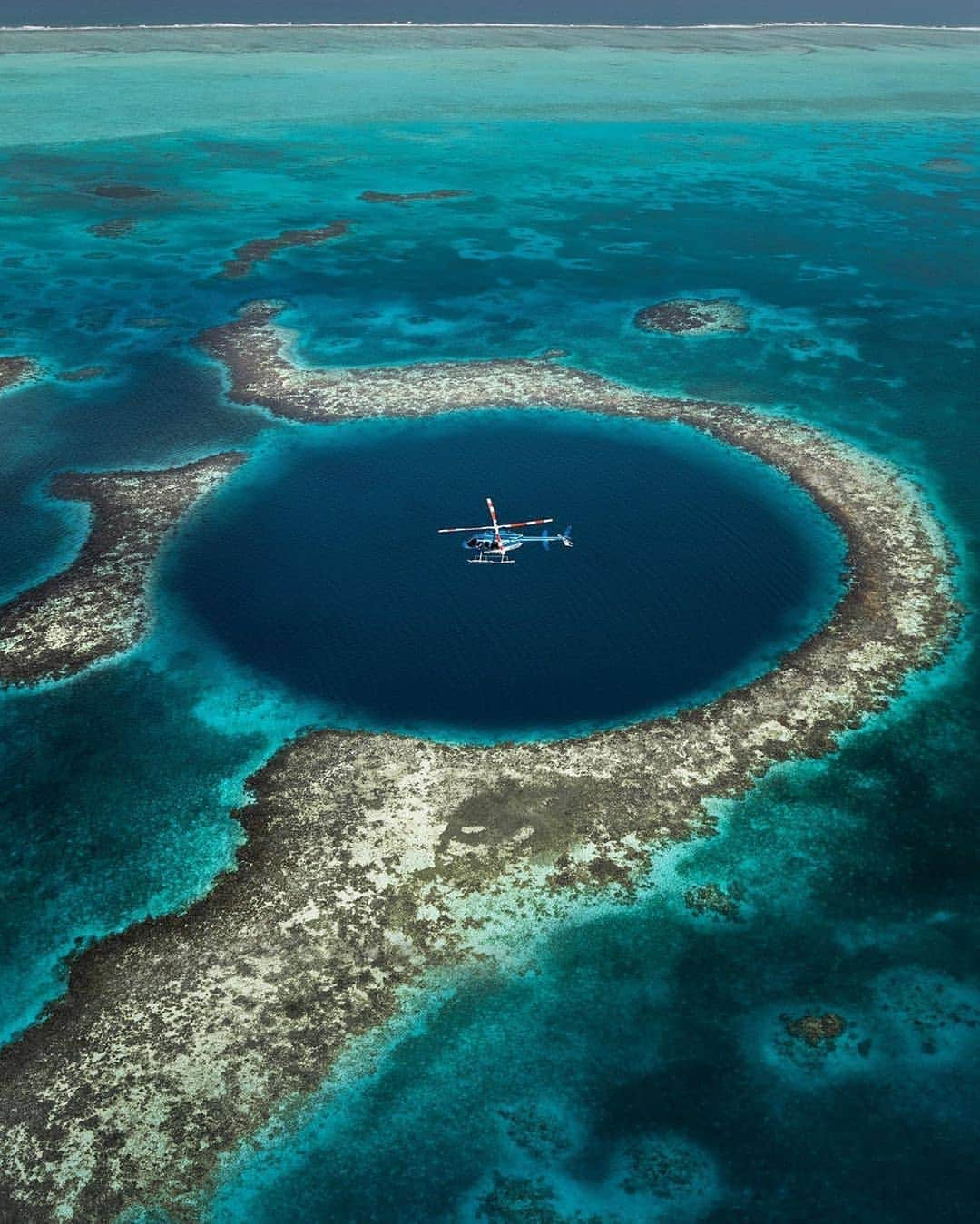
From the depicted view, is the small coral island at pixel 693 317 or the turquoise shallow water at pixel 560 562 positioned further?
the small coral island at pixel 693 317

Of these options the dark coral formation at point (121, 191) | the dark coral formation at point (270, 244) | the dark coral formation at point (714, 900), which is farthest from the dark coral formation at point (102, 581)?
the dark coral formation at point (121, 191)

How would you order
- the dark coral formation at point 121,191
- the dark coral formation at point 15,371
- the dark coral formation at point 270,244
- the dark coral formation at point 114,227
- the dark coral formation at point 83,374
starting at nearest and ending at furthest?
the dark coral formation at point 15,371, the dark coral formation at point 83,374, the dark coral formation at point 270,244, the dark coral formation at point 114,227, the dark coral formation at point 121,191

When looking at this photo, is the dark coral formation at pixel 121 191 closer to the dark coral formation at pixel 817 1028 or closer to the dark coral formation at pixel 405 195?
the dark coral formation at pixel 405 195

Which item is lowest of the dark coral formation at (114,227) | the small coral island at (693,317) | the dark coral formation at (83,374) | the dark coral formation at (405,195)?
the dark coral formation at (83,374)

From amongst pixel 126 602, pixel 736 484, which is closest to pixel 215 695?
pixel 126 602

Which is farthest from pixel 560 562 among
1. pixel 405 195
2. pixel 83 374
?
pixel 405 195

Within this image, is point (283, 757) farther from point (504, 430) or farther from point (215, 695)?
point (504, 430)
